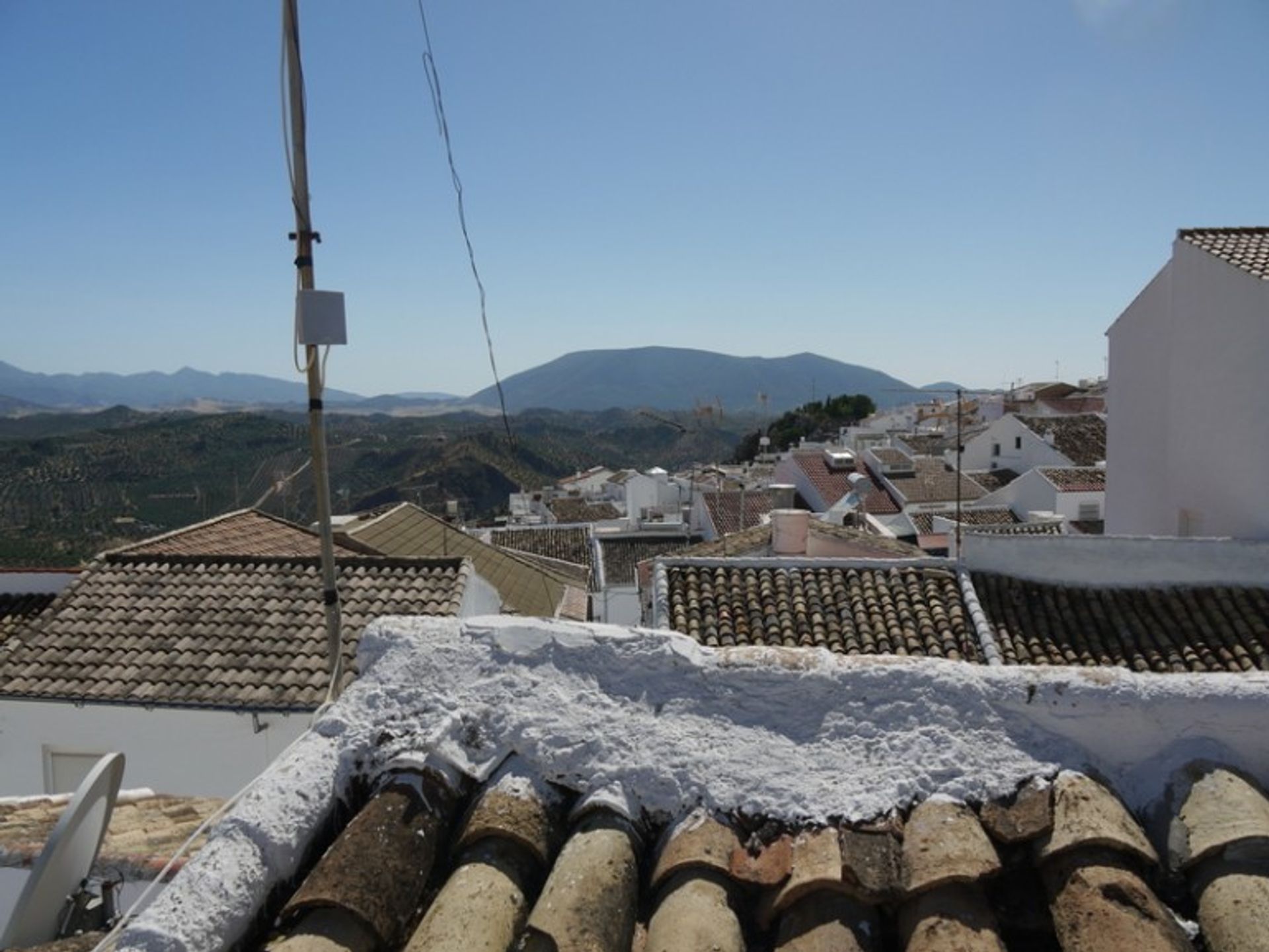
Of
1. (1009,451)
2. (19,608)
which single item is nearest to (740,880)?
(19,608)

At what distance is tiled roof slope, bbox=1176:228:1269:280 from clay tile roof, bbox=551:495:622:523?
89.1 ft

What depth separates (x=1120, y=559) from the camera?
10.5 meters

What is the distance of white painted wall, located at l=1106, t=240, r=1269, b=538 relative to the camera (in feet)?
37.3

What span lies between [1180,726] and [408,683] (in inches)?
86.9

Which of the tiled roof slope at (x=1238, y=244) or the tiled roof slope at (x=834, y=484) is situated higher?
the tiled roof slope at (x=1238, y=244)

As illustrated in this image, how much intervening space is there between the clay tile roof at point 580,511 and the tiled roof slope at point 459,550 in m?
19.9

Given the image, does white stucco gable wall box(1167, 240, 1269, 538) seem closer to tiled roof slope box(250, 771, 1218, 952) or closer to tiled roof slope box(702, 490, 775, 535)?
tiled roof slope box(250, 771, 1218, 952)

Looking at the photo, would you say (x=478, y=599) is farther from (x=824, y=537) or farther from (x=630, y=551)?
(x=630, y=551)

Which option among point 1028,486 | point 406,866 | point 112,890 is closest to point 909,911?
point 406,866

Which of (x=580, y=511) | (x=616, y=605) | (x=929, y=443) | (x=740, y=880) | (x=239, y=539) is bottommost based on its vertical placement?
(x=616, y=605)

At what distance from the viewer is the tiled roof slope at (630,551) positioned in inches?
978

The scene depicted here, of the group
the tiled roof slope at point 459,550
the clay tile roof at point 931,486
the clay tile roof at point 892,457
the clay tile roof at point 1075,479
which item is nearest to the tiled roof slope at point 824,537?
the tiled roof slope at point 459,550

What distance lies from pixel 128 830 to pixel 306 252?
284 cm

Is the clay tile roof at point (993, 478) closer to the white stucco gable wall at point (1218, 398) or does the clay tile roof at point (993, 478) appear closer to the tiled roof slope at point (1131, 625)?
the white stucco gable wall at point (1218, 398)
